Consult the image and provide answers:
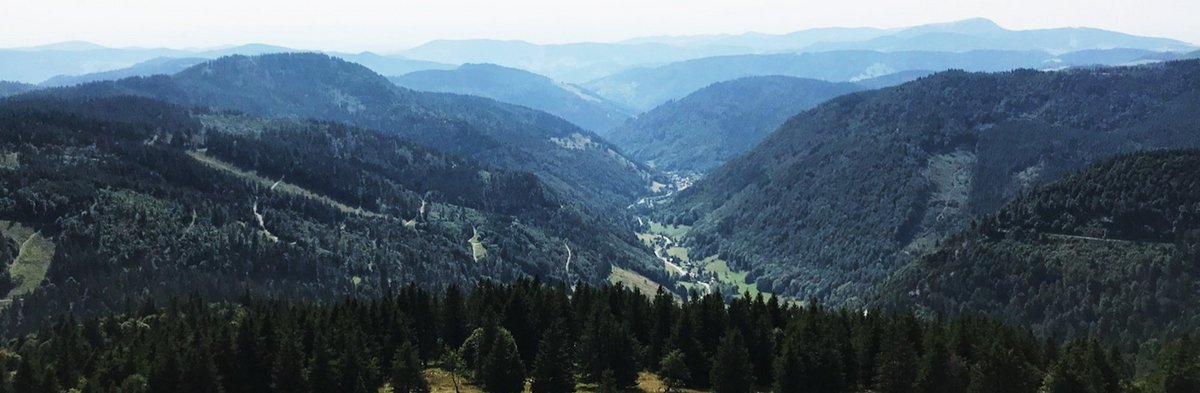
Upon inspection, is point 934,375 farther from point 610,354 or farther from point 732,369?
point 610,354

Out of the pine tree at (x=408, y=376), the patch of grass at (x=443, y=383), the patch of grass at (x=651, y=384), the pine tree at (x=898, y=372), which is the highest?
the pine tree at (x=408, y=376)

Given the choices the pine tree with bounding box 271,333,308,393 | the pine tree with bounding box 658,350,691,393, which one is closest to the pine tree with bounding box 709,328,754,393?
the pine tree with bounding box 658,350,691,393

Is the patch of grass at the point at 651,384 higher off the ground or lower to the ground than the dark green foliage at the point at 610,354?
lower

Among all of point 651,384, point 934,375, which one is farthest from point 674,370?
point 934,375

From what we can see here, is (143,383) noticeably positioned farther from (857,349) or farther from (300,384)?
(857,349)

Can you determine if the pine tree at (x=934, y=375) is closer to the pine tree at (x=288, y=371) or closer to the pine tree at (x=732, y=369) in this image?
the pine tree at (x=732, y=369)

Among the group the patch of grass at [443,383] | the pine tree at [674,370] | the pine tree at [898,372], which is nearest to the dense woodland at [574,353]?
the pine tree at [898,372]
